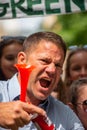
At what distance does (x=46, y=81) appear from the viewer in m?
3.13

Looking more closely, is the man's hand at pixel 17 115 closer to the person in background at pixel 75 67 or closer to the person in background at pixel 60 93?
the person in background at pixel 60 93

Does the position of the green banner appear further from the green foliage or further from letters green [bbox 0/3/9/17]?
the green foliage

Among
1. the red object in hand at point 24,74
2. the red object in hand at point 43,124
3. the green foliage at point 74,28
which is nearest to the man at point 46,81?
the red object in hand at point 43,124

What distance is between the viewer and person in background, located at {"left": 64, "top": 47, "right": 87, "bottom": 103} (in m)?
4.79

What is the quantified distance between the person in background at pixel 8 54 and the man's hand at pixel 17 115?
2308 mm

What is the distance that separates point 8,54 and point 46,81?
1798 millimetres

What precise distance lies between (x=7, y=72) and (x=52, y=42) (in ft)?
5.01

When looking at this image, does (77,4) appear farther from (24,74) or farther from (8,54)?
(24,74)

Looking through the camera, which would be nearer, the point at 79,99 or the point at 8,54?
the point at 79,99

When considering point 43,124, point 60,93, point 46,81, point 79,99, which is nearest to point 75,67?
point 60,93

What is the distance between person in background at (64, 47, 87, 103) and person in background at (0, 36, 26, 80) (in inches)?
18.7

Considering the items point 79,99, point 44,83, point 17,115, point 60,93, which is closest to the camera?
point 17,115

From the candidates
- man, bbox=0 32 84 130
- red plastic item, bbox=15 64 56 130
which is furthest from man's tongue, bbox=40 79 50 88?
red plastic item, bbox=15 64 56 130

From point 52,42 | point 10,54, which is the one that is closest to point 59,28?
point 10,54
